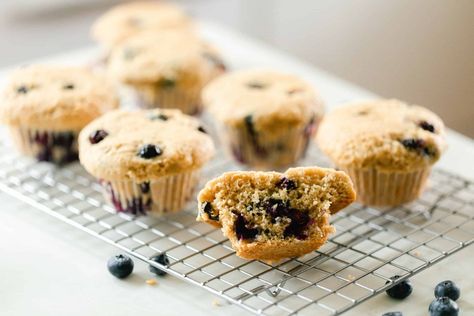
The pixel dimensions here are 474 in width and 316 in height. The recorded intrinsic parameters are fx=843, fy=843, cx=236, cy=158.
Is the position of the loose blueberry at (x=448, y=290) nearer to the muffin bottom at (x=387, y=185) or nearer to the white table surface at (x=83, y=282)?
the white table surface at (x=83, y=282)

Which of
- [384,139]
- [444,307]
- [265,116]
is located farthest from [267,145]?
[444,307]

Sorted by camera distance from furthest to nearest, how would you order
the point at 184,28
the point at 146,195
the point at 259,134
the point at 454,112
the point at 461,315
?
the point at 184,28
the point at 454,112
the point at 259,134
the point at 146,195
the point at 461,315

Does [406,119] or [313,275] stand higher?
[406,119]

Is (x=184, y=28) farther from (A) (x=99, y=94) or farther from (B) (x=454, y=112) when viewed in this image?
(B) (x=454, y=112)

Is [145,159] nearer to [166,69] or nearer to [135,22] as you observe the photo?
[166,69]

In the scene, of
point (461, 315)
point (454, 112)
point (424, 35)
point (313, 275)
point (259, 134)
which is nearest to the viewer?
point (461, 315)

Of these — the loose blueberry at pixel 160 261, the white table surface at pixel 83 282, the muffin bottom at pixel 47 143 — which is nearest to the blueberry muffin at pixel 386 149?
the white table surface at pixel 83 282

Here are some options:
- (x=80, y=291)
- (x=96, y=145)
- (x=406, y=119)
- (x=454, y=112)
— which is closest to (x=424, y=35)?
(x=454, y=112)
